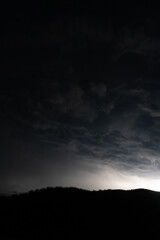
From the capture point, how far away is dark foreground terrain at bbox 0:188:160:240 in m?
20.7

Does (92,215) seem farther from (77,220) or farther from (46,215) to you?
(46,215)

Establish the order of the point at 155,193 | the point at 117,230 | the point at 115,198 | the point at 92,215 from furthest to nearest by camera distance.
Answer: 1. the point at 155,193
2. the point at 115,198
3. the point at 92,215
4. the point at 117,230

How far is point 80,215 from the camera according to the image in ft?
79.1

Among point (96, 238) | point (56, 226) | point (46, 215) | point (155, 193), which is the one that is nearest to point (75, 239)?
point (96, 238)

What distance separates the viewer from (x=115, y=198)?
2942 centimetres

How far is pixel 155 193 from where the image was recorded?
33312 millimetres

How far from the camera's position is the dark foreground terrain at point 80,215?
816 inches

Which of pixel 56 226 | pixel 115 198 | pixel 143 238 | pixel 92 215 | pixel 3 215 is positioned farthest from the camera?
pixel 115 198

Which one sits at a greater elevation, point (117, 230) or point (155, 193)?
point (155, 193)

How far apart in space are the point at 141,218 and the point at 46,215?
12638 millimetres

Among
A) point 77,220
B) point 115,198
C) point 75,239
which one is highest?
point 115,198

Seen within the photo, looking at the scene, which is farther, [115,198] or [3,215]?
[115,198]

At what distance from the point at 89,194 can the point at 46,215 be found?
8.86 m

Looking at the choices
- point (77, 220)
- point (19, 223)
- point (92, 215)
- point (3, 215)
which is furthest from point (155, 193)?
point (3, 215)
